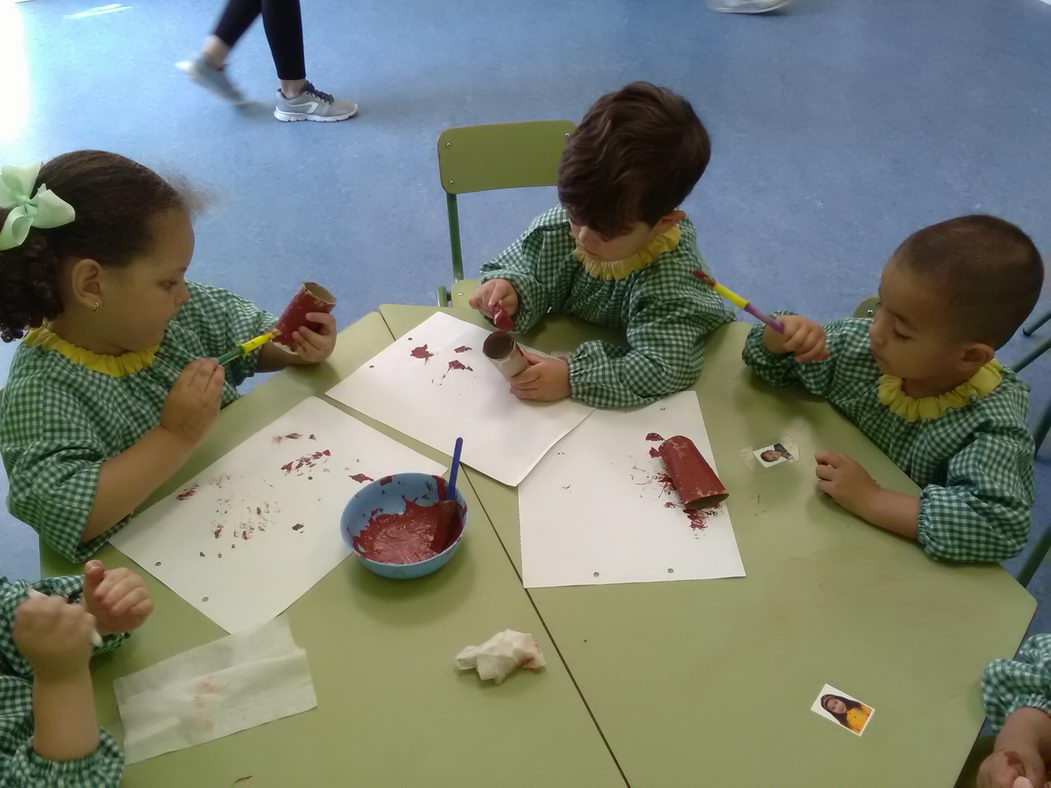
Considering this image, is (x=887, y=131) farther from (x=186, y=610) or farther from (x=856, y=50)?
(x=186, y=610)

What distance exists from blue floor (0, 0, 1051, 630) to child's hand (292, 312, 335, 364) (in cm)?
112

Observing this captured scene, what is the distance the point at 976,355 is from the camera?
106cm

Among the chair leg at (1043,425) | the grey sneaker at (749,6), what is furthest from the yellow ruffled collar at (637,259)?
the grey sneaker at (749,6)

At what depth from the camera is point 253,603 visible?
941mm

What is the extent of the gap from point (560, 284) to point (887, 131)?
257cm

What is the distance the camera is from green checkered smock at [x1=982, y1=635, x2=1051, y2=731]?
84 cm

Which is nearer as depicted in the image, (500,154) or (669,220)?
(669,220)

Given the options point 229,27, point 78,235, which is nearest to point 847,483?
point 78,235

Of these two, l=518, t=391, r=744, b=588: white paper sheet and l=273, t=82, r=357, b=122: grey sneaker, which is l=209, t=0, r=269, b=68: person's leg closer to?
l=273, t=82, r=357, b=122: grey sneaker

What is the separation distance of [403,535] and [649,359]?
1.56ft

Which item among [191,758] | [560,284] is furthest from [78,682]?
[560,284]

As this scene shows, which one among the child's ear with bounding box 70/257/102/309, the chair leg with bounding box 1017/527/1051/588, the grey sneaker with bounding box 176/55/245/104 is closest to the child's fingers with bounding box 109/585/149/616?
the child's ear with bounding box 70/257/102/309

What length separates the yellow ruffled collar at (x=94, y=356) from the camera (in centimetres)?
107

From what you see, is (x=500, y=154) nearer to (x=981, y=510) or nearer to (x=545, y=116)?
(x=981, y=510)
